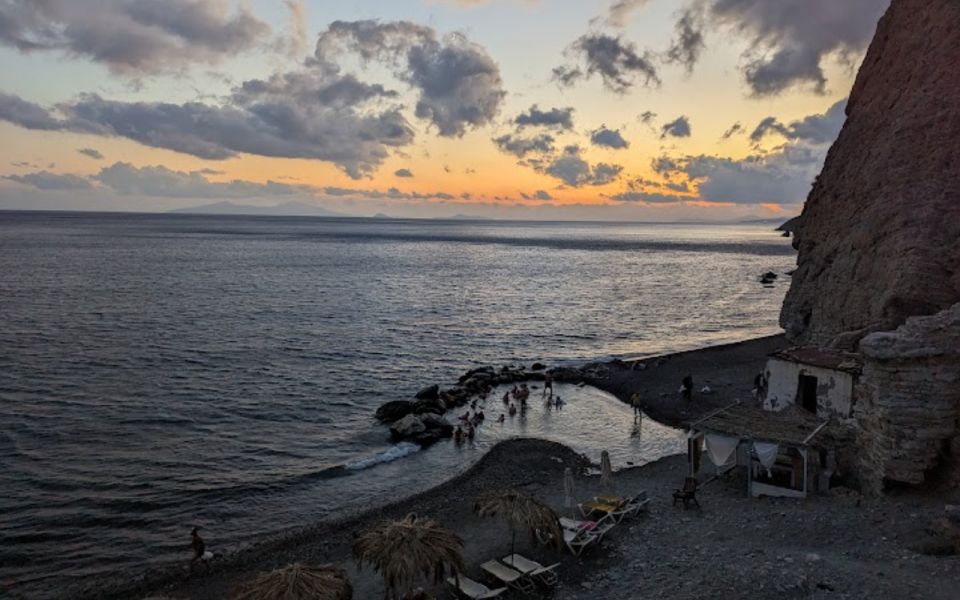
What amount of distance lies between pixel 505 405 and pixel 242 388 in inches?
679

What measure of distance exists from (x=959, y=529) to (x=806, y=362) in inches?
455

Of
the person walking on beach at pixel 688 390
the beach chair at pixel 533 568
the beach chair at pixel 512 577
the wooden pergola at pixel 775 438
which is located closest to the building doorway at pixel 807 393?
the wooden pergola at pixel 775 438

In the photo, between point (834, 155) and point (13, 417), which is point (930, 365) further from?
point (13, 417)

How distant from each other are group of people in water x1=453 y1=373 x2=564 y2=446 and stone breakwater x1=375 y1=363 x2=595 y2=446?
812 millimetres

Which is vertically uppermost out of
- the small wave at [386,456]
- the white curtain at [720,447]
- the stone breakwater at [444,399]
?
the white curtain at [720,447]

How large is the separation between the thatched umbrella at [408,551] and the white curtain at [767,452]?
Answer: 39.9 feet

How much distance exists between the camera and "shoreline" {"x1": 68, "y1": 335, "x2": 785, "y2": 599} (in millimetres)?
20609

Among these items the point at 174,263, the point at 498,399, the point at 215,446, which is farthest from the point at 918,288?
the point at 174,263

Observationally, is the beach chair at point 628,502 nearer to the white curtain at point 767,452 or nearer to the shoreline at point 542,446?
the white curtain at point 767,452

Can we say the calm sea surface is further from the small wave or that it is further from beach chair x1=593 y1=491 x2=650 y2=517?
beach chair x1=593 y1=491 x2=650 y2=517

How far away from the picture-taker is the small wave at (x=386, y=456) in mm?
31391

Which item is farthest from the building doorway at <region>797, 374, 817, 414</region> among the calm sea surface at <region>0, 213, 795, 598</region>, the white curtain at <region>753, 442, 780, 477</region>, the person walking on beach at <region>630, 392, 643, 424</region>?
the person walking on beach at <region>630, 392, 643, 424</region>

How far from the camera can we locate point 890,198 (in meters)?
30.6

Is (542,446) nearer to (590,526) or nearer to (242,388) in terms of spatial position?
(590,526)
